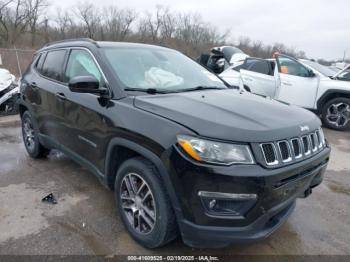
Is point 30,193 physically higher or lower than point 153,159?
lower

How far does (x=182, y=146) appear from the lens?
204cm

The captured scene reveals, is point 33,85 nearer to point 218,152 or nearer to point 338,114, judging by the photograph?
point 218,152

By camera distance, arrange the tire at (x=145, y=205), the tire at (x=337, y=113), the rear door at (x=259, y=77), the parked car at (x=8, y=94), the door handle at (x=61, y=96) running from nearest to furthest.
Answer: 1. the tire at (x=145, y=205)
2. the door handle at (x=61, y=96)
3. the tire at (x=337, y=113)
4. the parked car at (x=8, y=94)
5. the rear door at (x=259, y=77)

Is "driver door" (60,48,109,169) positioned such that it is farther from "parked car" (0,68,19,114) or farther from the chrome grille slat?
"parked car" (0,68,19,114)

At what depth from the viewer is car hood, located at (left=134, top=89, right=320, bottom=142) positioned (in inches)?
80.2

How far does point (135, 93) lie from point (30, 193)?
195 centimetres

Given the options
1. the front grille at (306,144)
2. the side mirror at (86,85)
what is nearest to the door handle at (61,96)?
the side mirror at (86,85)

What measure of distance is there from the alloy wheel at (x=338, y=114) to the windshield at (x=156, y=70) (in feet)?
16.5

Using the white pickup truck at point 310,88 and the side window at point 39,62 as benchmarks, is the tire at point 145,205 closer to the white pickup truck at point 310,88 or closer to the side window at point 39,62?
the side window at point 39,62

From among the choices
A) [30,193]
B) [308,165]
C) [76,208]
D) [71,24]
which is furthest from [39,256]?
[71,24]

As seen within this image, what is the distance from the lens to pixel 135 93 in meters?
2.68

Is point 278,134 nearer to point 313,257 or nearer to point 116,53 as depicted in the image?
point 313,257

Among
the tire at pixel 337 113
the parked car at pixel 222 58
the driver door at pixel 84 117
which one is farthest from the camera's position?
the parked car at pixel 222 58

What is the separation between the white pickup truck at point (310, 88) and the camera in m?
7.26
